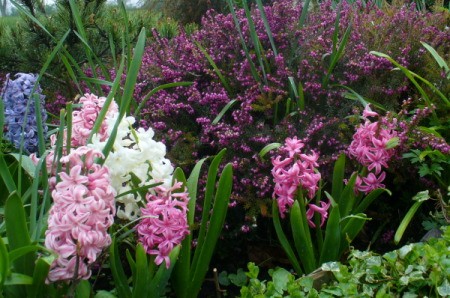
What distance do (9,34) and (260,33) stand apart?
1719 millimetres

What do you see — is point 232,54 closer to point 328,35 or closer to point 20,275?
point 328,35

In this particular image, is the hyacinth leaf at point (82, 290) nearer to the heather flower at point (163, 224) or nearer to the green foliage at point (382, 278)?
the heather flower at point (163, 224)

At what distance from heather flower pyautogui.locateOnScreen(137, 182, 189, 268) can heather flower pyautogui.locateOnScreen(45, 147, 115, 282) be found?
0.60 ft

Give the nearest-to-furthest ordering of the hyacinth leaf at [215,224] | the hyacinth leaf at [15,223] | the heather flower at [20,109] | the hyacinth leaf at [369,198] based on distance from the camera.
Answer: the hyacinth leaf at [15,223] → the hyacinth leaf at [215,224] → the hyacinth leaf at [369,198] → the heather flower at [20,109]

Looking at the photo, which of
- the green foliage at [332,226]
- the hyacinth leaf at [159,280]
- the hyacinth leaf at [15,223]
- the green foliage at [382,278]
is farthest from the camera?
the green foliage at [332,226]

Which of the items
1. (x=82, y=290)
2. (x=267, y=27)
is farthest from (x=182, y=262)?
(x=267, y=27)

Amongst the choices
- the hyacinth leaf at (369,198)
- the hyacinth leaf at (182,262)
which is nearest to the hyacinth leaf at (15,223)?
the hyacinth leaf at (182,262)

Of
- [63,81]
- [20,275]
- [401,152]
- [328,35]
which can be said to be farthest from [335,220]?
[63,81]

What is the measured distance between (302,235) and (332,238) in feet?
0.36

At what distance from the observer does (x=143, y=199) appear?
75.5 inches

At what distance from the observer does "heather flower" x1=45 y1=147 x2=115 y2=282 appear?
5.02 ft

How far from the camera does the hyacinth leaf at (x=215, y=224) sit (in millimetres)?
2001

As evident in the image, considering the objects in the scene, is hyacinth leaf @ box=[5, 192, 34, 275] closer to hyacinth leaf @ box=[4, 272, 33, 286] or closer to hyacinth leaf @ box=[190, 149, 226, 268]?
hyacinth leaf @ box=[4, 272, 33, 286]

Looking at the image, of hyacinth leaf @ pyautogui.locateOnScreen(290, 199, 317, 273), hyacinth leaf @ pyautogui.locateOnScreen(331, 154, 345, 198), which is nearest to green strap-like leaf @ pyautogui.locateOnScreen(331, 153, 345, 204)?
hyacinth leaf @ pyautogui.locateOnScreen(331, 154, 345, 198)
